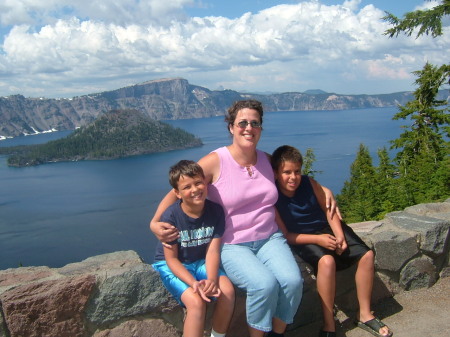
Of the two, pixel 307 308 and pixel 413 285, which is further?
pixel 413 285

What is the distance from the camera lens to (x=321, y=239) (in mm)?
3133

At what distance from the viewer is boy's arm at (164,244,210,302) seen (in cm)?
259

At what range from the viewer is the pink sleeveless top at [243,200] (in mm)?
2980

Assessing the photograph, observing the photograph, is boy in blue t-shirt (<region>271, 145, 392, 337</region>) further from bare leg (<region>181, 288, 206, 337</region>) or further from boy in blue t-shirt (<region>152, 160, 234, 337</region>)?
bare leg (<region>181, 288, 206, 337</region>)

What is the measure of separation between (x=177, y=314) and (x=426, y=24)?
1014 cm

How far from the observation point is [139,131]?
146 m

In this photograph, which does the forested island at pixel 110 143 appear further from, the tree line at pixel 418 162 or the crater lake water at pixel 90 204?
the tree line at pixel 418 162

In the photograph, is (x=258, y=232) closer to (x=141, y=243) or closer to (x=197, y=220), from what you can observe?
(x=197, y=220)

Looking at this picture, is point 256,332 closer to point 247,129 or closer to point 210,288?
point 210,288

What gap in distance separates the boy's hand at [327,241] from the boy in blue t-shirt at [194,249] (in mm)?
744

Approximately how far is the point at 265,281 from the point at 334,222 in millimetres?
900

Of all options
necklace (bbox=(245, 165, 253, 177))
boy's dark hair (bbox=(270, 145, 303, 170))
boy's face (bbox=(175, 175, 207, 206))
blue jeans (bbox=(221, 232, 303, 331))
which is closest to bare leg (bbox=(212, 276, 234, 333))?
blue jeans (bbox=(221, 232, 303, 331))

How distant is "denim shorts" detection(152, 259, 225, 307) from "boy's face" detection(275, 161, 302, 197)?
811 millimetres

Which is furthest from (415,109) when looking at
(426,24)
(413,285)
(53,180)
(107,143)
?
(107,143)
